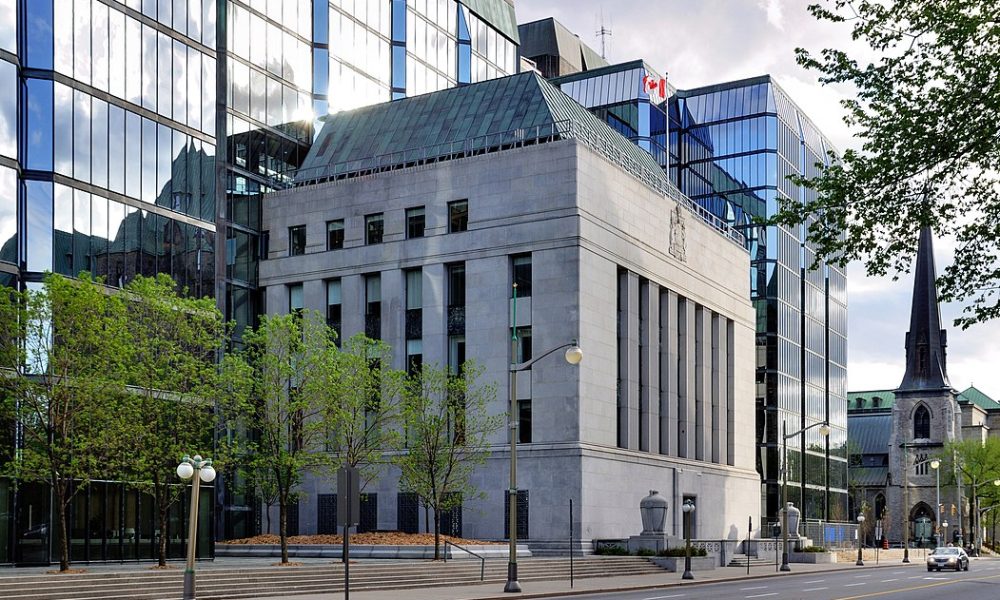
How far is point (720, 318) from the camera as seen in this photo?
7644 centimetres

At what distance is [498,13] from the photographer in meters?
87.2

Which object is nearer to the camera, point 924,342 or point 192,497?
point 192,497

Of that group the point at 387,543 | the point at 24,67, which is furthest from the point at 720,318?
the point at 24,67

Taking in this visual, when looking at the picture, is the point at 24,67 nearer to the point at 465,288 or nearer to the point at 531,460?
the point at 465,288

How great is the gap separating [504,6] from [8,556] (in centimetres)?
5805

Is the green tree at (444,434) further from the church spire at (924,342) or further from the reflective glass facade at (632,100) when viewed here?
the church spire at (924,342)

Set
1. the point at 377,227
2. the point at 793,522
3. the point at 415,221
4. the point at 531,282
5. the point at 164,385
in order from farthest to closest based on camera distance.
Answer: the point at 793,522 < the point at 377,227 < the point at 415,221 < the point at 531,282 < the point at 164,385

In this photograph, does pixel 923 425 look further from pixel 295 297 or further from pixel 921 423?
pixel 295 297

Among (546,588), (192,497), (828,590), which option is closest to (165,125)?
(546,588)

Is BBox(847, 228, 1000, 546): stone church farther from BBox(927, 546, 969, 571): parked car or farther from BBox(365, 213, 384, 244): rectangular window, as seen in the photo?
BBox(365, 213, 384, 244): rectangular window

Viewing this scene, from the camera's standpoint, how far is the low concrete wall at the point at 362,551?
49969 millimetres

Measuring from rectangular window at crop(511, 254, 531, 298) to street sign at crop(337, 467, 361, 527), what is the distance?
36.2 metres

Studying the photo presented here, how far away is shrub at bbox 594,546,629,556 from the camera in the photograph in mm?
56709

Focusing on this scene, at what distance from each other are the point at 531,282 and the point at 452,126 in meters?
11.9
